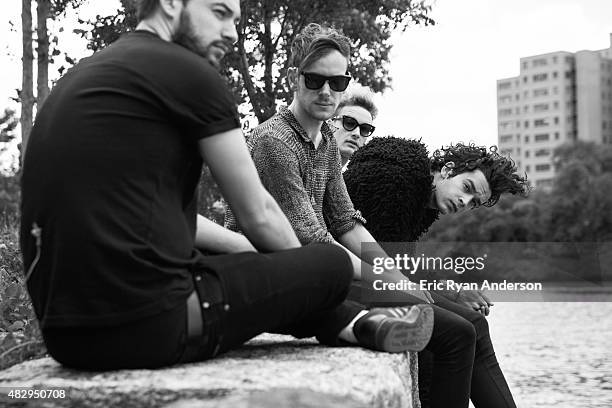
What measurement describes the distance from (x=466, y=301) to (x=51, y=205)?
283 centimetres

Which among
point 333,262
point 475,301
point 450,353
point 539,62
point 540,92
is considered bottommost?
point 450,353

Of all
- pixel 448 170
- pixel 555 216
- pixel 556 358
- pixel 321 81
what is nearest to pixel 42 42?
pixel 556 358

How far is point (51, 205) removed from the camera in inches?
94.9

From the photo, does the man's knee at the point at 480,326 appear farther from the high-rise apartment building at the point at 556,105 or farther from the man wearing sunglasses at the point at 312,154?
the high-rise apartment building at the point at 556,105

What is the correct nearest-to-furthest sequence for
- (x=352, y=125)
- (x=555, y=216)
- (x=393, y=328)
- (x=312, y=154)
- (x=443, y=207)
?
(x=393, y=328), (x=312, y=154), (x=443, y=207), (x=352, y=125), (x=555, y=216)

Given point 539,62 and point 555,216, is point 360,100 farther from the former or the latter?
point 539,62

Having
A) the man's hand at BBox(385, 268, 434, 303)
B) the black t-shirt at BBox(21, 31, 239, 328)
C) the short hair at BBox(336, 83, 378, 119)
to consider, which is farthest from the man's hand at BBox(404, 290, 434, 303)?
the short hair at BBox(336, 83, 378, 119)

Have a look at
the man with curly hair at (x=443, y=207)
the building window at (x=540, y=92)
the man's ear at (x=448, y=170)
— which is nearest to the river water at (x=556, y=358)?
the man with curly hair at (x=443, y=207)

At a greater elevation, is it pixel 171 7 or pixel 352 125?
pixel 171 7

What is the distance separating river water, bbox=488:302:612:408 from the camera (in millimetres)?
7797

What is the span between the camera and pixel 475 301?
479 cm

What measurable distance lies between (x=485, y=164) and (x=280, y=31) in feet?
30.3

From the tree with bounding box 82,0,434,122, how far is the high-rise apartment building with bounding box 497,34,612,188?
10906 centimetres

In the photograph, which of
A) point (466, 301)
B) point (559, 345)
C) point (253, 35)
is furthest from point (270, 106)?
point (466, 301)
